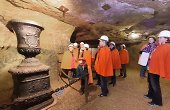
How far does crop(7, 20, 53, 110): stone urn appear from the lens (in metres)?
3.82

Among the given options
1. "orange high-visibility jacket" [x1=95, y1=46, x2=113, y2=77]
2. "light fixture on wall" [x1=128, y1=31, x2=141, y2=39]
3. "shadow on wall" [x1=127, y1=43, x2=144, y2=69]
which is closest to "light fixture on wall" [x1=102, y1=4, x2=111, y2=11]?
"orange high-visibility jacket" [x1=95, y1=46, x2=113, y2=77]

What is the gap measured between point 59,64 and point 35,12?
270 cm

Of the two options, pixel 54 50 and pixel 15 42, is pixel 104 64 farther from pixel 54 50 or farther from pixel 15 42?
pixel 15 42

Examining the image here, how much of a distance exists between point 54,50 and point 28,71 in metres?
3.59

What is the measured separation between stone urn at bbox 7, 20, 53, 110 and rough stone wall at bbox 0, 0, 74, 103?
1.44 m

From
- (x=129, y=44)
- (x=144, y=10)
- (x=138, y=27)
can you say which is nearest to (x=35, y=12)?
(x=144, y=10)

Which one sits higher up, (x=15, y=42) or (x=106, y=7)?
(x=106, y=7)

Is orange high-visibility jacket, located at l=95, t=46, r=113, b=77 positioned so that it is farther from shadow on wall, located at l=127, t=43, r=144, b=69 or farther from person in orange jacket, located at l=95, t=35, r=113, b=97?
shadow on wall, located at l=127, t=43, r=144, b=69

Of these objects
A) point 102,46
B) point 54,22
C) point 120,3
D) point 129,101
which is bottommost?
point 129,101

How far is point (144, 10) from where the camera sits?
21.8 ft

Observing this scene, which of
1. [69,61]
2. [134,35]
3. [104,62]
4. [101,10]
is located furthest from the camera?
[134,35]

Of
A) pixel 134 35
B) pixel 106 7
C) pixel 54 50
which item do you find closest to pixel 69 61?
pixel 54 50

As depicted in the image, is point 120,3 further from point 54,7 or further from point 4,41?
point 4,41

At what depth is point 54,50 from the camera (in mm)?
7355
